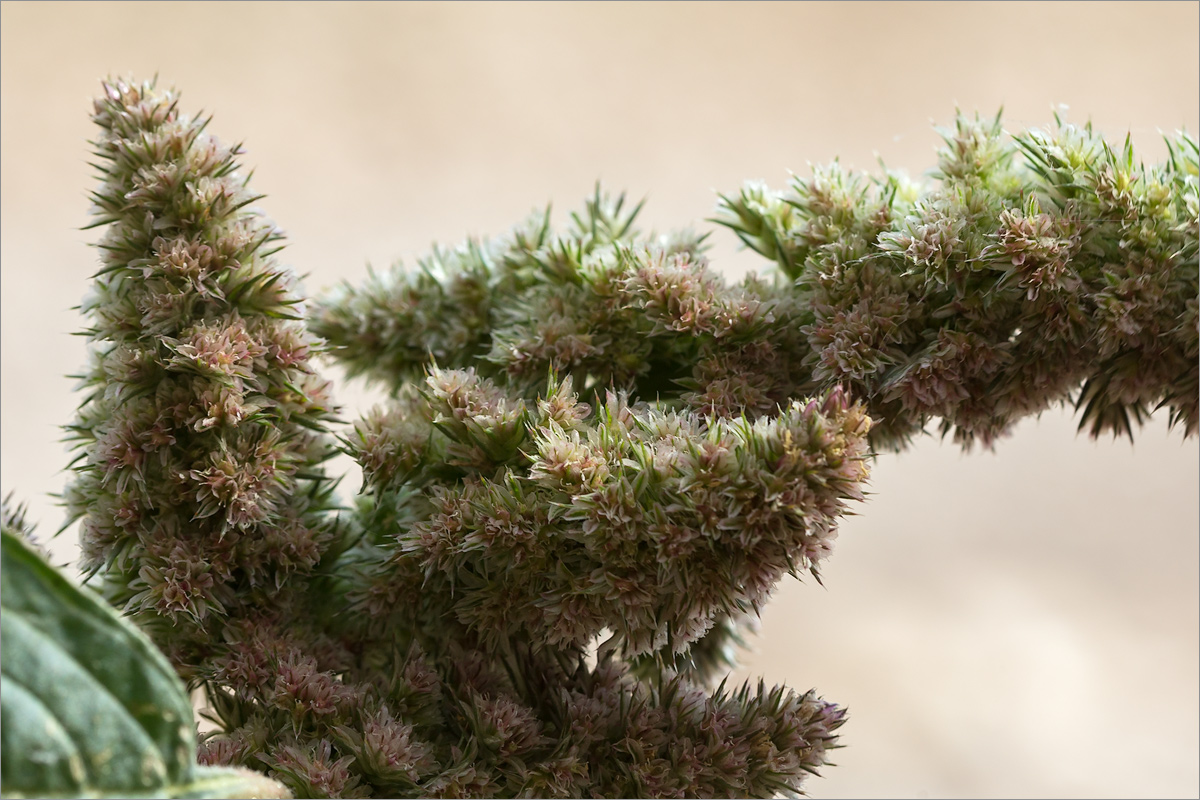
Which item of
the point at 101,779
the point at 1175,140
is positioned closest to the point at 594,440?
the point at 101,779

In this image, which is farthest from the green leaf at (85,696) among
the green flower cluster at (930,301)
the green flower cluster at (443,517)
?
the green flower cluster at (930,301)

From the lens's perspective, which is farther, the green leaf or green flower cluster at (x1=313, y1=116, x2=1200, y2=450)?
green flower cluster at (x1=313, y1=116, x2=1200, y2=450)

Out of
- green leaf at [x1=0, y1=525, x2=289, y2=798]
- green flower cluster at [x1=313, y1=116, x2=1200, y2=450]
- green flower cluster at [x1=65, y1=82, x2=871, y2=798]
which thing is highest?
green flower cluster at [x1=313, y1=116, x2=1200, y2=450]

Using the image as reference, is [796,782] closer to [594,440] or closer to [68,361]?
[594,440]

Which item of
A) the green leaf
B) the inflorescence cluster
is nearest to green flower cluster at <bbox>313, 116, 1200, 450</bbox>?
the inflorescence cluster

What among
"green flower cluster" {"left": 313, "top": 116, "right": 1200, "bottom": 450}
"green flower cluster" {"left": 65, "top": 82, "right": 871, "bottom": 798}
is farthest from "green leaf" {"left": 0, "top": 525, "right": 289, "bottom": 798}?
"green flower cluster" {"left": 313, "top": 116, "right": 1200, "bottom": 450}

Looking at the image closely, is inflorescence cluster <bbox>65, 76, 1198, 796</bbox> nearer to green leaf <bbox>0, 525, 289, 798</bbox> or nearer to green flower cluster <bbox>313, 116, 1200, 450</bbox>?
green flower cluster <bbox>313, 116, 1200, 450</bbox>

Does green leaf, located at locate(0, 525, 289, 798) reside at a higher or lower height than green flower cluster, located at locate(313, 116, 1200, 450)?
lower

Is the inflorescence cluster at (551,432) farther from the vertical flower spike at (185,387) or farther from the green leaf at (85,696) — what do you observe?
the green leaf at (85,696)
